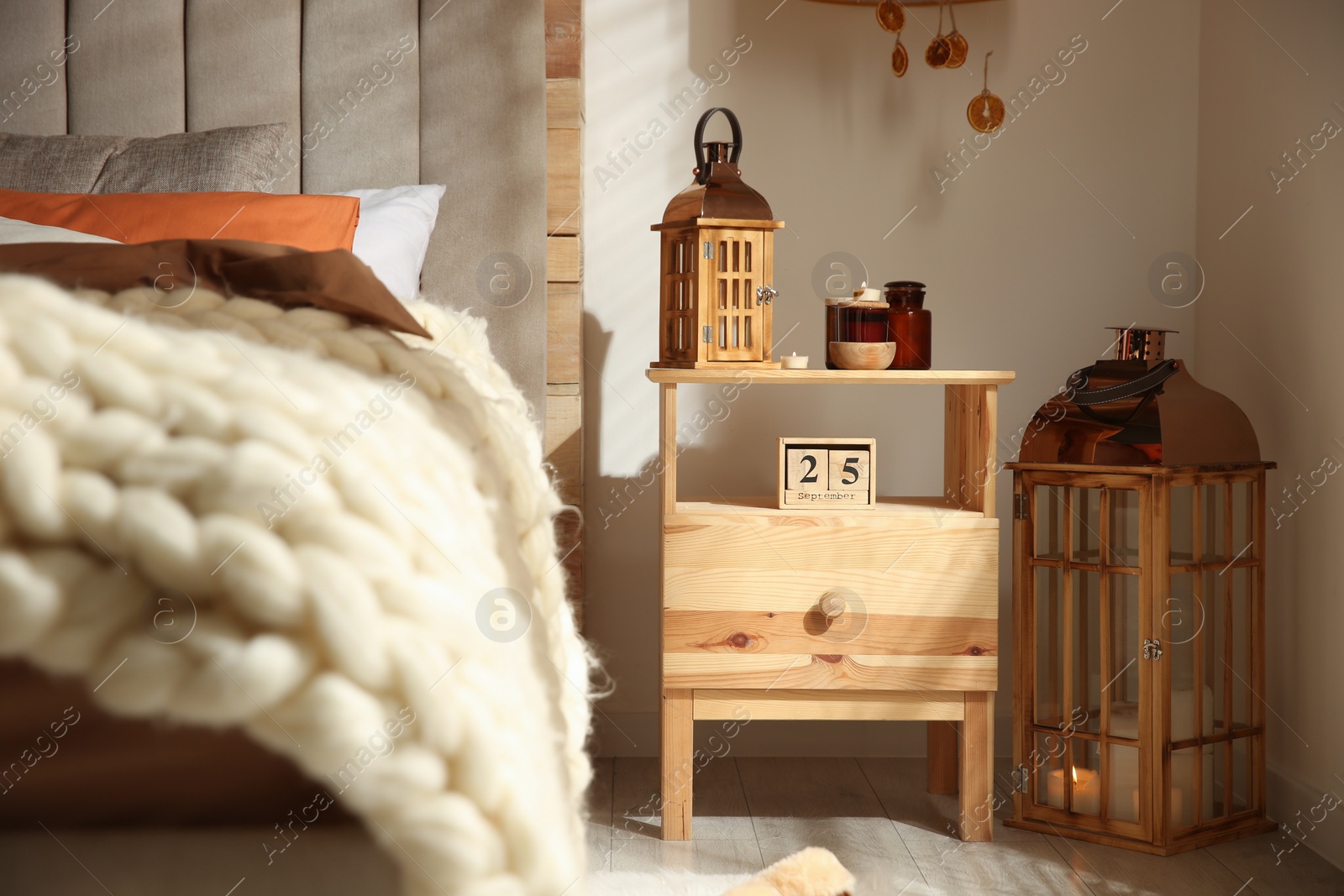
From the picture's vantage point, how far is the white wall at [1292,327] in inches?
60.3

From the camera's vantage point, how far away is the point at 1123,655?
1.54 metres

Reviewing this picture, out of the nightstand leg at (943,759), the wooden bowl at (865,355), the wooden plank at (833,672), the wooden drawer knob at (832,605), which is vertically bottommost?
the nightstand leg at (943,759)

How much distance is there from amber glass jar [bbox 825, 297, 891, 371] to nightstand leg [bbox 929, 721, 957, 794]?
28.7 inches

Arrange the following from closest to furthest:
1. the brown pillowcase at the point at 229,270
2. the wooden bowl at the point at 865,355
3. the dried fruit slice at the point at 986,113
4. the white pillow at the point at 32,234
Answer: the brown pillowcase at the point at 229,270
the white pillow at the point at 32,234
the wooden bowl at the point at 865,355
the dried fruit slice at the point at 986,113

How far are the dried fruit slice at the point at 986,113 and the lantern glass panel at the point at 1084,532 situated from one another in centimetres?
78

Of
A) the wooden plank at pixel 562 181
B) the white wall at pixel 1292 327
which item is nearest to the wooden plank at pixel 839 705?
the white wall at pixel 1292 327

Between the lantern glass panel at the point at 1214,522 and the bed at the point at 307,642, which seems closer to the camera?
the bed at the point at 307,642

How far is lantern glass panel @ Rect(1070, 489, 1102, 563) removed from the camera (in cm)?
156

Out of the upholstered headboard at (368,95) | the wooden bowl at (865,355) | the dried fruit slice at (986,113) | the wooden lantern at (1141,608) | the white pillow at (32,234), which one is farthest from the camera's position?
the dried fruit slice at (986,113)

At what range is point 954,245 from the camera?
78.7 inches

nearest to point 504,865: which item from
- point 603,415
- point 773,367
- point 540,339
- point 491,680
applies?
point 491,680

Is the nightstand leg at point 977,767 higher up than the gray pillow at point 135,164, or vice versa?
the gray pillow at point 135,164

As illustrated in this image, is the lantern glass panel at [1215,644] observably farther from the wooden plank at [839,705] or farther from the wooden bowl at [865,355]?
the wooden bowl at [865,355]

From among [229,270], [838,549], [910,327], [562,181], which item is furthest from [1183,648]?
[229,270]
